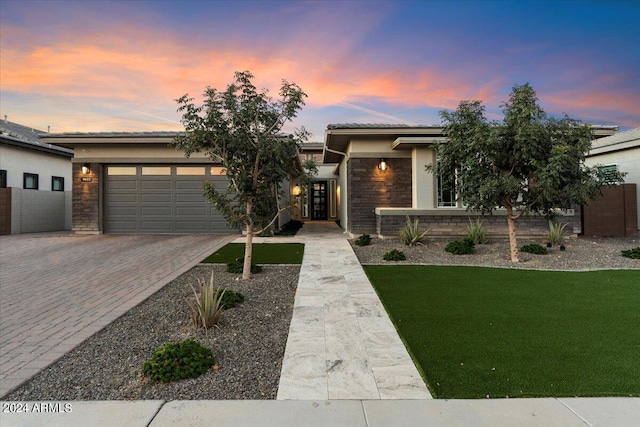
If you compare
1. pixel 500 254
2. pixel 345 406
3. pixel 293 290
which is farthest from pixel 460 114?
pixel 345 406

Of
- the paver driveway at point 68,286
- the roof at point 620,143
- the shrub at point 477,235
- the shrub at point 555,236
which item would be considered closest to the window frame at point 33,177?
the paver driveway at point 68,286

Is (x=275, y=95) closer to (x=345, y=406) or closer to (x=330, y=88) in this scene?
(x=345, y=406)

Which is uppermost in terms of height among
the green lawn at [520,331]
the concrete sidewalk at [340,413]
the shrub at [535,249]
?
the shrub at [535,249]

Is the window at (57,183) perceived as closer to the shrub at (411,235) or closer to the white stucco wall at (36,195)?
the white stucco wall at (36,195)

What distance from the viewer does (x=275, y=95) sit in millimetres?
5652

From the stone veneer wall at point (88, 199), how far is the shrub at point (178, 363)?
12.3m

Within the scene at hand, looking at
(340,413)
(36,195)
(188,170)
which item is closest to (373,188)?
(188,170)

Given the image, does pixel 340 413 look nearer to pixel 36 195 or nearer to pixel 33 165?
pixel 36 195

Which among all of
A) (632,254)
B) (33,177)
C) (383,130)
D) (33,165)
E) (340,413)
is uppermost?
(383,130)

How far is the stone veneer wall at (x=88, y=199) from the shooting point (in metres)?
12.7

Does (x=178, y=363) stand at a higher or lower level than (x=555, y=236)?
lower

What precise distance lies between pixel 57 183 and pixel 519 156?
2103 centimetres

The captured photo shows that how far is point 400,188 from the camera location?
36.7 feet

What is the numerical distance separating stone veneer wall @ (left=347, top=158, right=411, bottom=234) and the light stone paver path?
5.76 m
